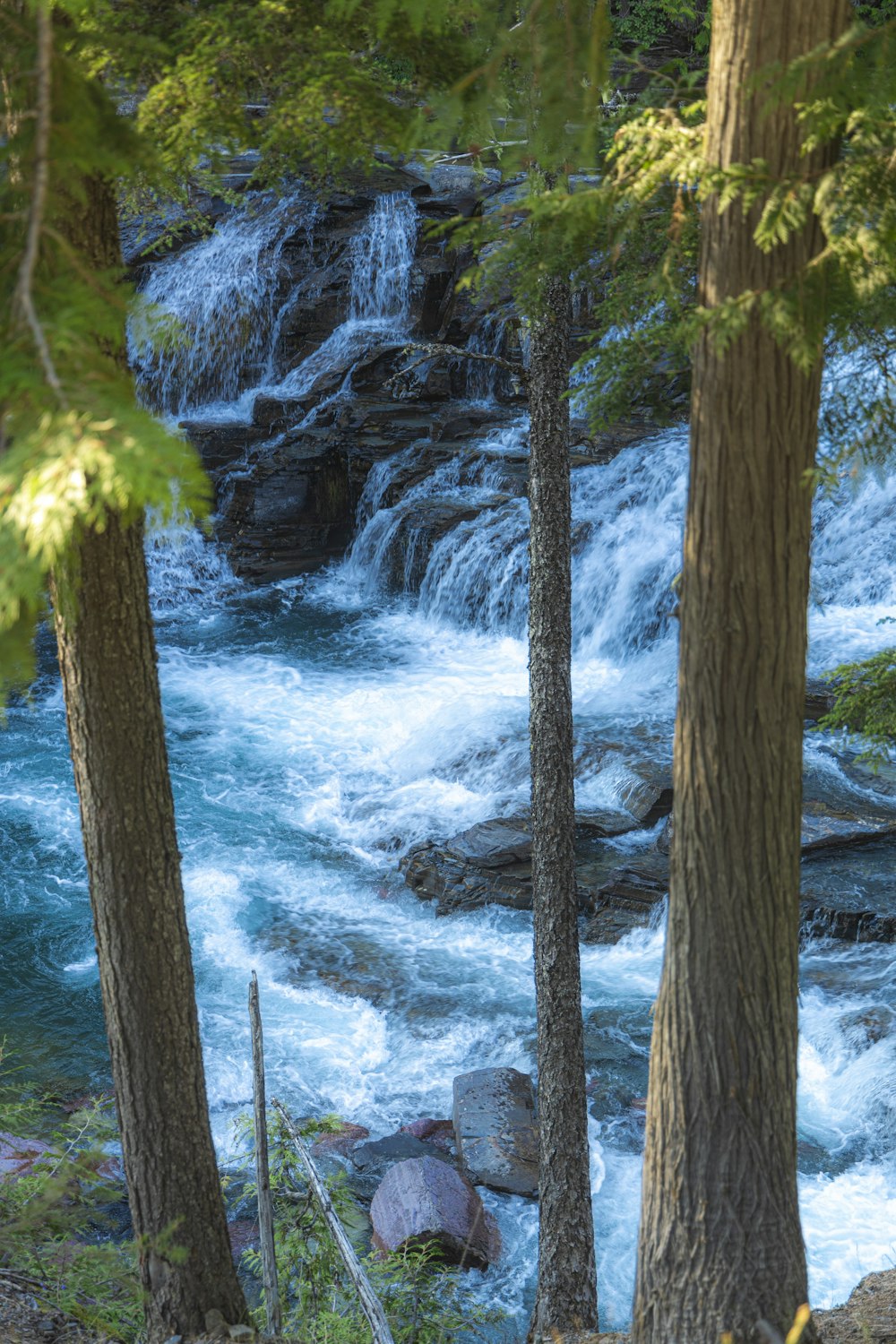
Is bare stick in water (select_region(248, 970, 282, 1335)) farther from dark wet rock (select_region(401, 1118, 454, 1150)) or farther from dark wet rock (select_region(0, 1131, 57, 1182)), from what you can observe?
dark wet rock (select_region(401, 1118, 454, 1150))

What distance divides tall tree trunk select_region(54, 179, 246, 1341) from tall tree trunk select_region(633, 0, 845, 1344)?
180 centimetres

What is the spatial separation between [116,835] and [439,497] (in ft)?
45.5

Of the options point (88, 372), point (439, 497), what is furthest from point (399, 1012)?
point (439, 497)

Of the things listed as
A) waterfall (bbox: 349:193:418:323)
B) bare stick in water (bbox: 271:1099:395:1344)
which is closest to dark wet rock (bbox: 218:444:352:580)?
waterfall (bbox: 349:193:418:323)

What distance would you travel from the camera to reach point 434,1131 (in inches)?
313

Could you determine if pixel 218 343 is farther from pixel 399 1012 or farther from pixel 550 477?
pixel 550 477

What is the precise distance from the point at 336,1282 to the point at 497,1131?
7.68 feet

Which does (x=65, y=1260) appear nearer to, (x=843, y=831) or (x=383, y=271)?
(x=843, y=831)

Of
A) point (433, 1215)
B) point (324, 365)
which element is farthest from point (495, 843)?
point (324, 365)

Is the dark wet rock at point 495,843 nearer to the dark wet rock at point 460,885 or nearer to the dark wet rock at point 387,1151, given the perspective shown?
the dark wet rock at point 460,885

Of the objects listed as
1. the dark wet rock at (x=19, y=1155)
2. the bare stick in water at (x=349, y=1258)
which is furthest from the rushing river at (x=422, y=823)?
the bare stick in water at (x=349, y=1258)

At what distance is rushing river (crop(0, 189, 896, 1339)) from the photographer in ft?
26.3

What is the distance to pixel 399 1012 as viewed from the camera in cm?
918

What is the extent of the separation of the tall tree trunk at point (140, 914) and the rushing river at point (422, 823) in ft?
8.30
